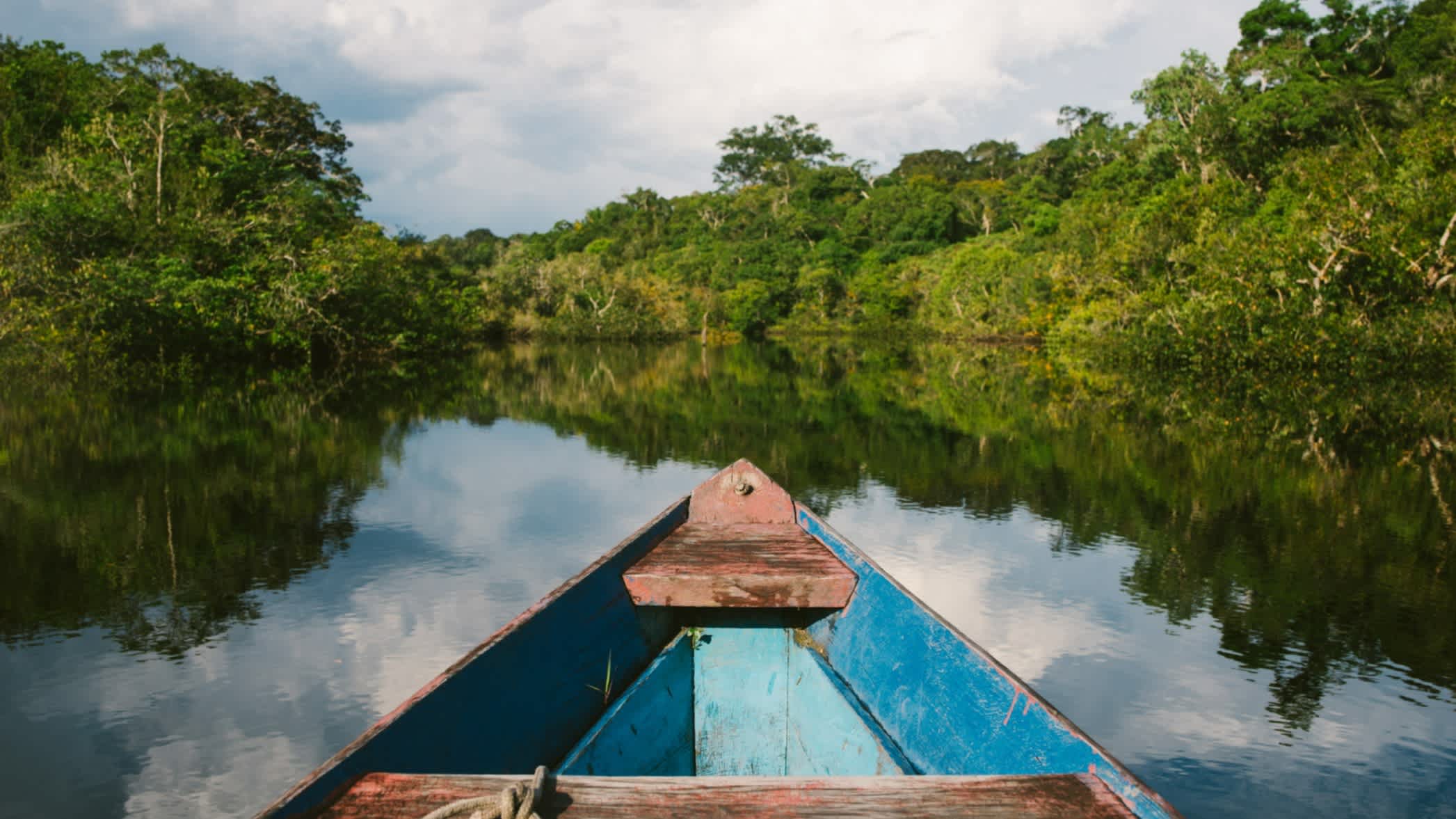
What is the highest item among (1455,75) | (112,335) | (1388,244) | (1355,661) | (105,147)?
(1455,75)

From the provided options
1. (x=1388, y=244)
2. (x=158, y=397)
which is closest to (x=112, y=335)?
(x=158, y=397)

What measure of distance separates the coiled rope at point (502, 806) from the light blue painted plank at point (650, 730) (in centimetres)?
70

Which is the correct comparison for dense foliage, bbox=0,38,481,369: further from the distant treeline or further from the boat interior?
the boat interior

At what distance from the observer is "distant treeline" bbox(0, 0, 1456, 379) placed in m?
16.2

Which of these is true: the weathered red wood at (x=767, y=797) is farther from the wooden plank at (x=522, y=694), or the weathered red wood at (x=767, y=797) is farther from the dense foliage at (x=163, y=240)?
the dense foliage at (x=163, y=240)

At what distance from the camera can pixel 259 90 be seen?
3228 centimetres

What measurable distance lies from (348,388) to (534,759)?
1685 centimetres

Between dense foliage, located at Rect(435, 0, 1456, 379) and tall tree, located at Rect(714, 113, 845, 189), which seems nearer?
dense foliage, located at Rect(435, 0, 1456, 379)

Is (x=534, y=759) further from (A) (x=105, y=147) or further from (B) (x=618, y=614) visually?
(A) (x=105, y=147)

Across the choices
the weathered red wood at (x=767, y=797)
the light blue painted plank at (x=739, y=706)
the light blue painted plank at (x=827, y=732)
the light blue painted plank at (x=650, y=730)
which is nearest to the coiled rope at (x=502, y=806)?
the weathered red wood at (x=767, y=797)

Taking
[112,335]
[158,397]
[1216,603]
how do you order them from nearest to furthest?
[1216,603], [158,397], [112,335]

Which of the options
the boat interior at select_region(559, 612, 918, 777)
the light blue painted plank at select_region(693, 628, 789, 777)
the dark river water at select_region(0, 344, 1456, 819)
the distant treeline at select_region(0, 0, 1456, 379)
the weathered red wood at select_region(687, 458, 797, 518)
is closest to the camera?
the boat interior at select_region(559, 612, 918, 777)

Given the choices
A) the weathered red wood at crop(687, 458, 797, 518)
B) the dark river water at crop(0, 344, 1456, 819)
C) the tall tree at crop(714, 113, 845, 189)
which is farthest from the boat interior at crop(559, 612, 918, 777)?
the tall tree at crop(714, 113, 845, 189)

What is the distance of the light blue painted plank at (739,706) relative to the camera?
126 inches
